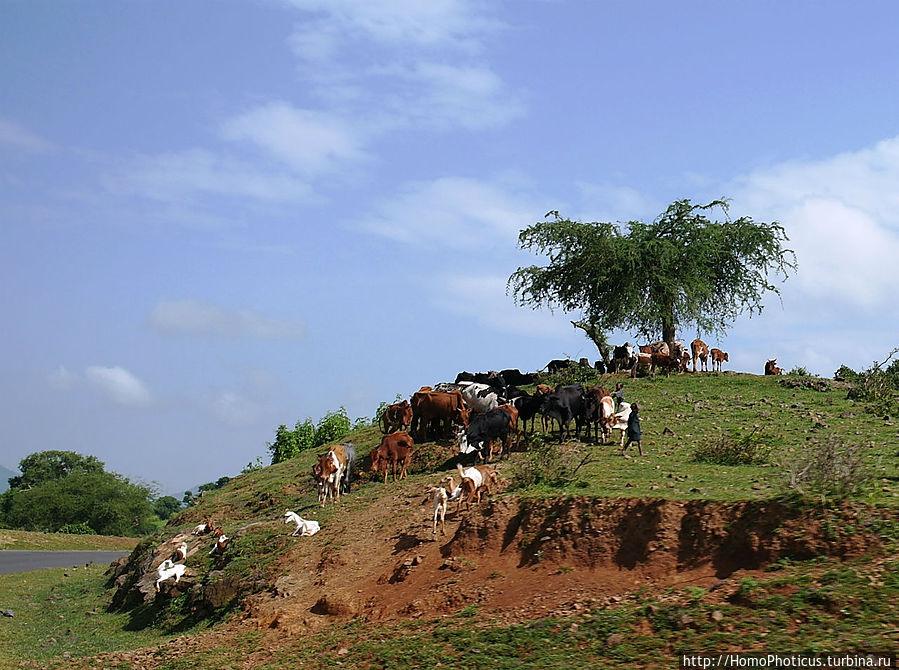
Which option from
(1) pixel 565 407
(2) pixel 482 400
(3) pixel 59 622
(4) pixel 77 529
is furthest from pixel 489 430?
(4) pixel 77 529

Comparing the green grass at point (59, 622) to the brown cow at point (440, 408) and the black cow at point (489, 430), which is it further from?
the brown cow at point (440, 408)

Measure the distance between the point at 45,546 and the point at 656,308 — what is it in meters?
34.4

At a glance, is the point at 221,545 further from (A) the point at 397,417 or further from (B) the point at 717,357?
(B) the point at 717,357

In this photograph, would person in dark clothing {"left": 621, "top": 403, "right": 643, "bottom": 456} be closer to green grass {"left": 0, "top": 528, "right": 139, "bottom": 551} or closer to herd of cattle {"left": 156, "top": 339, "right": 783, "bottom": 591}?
herd of cattle {"left": 156, "top": 339, "right": 783, "bottom": 591}

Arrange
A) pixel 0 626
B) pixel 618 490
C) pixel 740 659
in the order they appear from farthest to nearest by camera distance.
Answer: pixel 0 626 < pixel 618 490 < pixel 740 659

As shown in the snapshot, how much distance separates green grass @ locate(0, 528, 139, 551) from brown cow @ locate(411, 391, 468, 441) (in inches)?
1184

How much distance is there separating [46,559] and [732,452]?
104 ft

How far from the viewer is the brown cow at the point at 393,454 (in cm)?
2003

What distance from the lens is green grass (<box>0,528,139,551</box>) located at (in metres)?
44.6

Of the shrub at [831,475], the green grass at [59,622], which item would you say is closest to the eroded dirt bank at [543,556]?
the shrub at [831,475]

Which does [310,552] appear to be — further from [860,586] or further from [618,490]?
[860,586]

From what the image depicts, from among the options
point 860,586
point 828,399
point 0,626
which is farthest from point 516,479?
point 828,399

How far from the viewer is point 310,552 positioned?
1614 cm

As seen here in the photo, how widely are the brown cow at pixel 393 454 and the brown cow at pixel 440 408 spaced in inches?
116
